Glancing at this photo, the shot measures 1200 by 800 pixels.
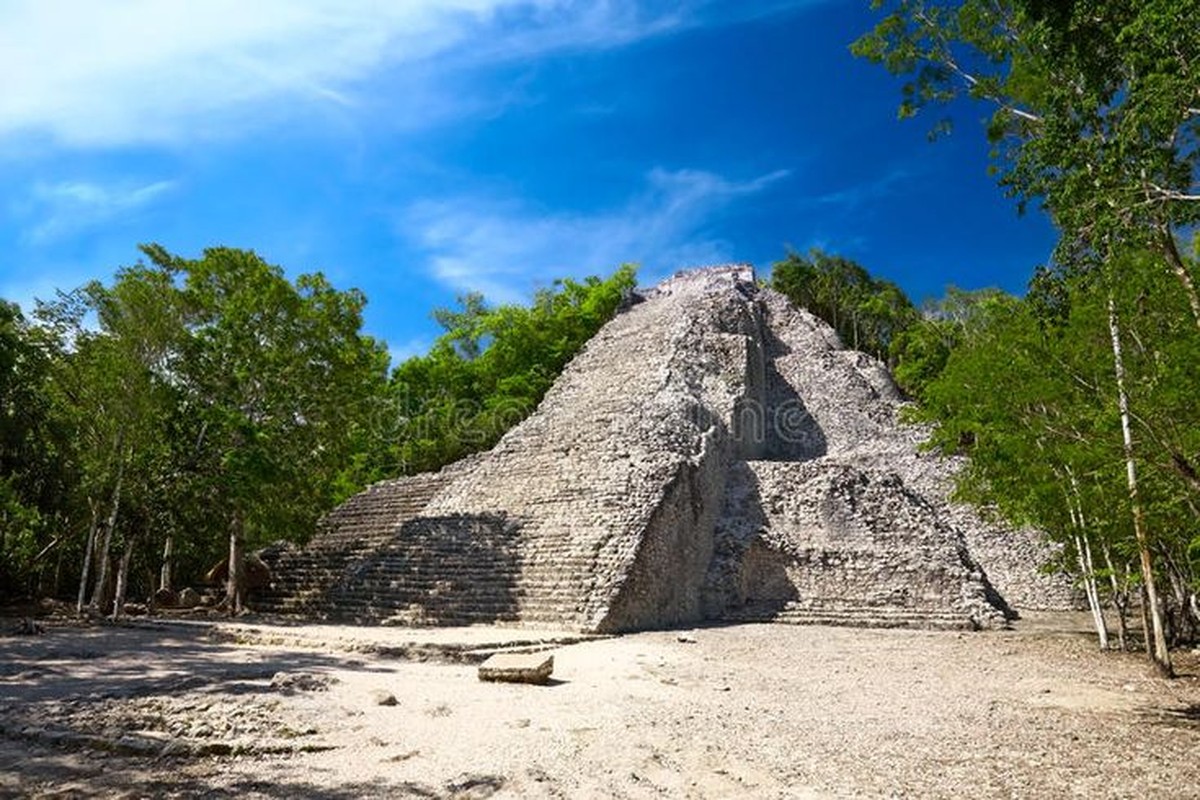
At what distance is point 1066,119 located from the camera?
690cm

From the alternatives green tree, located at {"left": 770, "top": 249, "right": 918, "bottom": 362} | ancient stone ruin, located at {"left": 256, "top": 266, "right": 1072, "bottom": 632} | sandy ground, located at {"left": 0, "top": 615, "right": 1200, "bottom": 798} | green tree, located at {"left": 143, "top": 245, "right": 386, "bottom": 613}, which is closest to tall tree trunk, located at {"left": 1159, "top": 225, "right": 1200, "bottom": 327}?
sandy ground, located at {"left": 0, "top": 615, "right": 1200, "bottom": 798}

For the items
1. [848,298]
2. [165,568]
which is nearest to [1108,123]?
[165,568]

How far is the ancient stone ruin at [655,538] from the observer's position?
1414cm

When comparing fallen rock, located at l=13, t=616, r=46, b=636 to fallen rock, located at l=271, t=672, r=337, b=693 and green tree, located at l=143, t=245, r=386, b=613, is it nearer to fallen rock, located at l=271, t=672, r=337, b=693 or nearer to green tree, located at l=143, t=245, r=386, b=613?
green tree, located at l=143, t=245, r=386, b=613

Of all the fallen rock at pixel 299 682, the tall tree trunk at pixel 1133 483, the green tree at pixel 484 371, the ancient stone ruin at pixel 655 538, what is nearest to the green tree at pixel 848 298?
the green tree at pixel 484 371

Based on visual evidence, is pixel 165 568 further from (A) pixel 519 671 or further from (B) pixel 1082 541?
(B) pixel 1082 541

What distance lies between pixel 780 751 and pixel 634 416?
47.9 ft

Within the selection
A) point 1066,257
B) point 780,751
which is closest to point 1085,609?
point 1066,257

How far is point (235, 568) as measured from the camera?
15680 millimetres

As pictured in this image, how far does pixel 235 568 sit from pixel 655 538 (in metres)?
9.12

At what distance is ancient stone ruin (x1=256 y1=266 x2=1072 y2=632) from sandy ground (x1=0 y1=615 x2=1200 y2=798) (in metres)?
3.70

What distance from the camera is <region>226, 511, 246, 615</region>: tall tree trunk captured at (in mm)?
15406

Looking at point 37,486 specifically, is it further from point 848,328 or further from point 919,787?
point 848,328

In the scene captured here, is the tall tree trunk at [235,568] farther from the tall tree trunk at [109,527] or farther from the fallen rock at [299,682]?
the fallen rock at [299,682]
